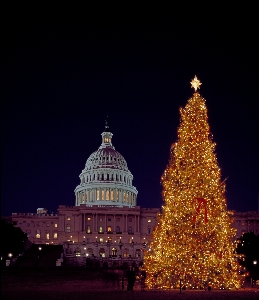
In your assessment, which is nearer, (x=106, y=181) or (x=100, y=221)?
(x=100, y=221)

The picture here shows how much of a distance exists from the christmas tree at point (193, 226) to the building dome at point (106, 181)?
384 ft

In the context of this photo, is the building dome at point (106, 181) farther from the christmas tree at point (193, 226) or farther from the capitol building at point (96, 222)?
the christmas tree at point (193, 226)

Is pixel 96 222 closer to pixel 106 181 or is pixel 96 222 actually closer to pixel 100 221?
pixel 100 221

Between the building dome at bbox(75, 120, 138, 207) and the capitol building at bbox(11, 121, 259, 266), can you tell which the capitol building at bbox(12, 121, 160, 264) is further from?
the building dome at bbox(75, 120, 138, 207)

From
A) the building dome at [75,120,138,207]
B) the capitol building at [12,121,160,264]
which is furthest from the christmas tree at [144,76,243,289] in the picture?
the building dome at [75,120,138,207]

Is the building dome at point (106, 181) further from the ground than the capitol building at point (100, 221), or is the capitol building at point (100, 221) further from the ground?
the building dome at point (106, 181)

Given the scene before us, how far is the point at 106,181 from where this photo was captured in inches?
5989

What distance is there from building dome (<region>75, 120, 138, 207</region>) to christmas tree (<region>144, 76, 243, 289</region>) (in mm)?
117128

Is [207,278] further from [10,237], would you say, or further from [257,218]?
[257,218]

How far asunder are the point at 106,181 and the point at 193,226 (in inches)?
4773

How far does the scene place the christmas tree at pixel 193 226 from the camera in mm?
30859

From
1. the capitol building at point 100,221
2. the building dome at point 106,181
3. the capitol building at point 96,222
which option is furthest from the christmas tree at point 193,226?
the building dome at point 106,181

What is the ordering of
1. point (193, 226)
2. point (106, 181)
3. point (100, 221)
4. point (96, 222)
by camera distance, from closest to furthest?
point (193, 226) < point (96, 222) < point (100, 221) < point (106, 181)

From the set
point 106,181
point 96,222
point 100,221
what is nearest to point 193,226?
point 96,222
